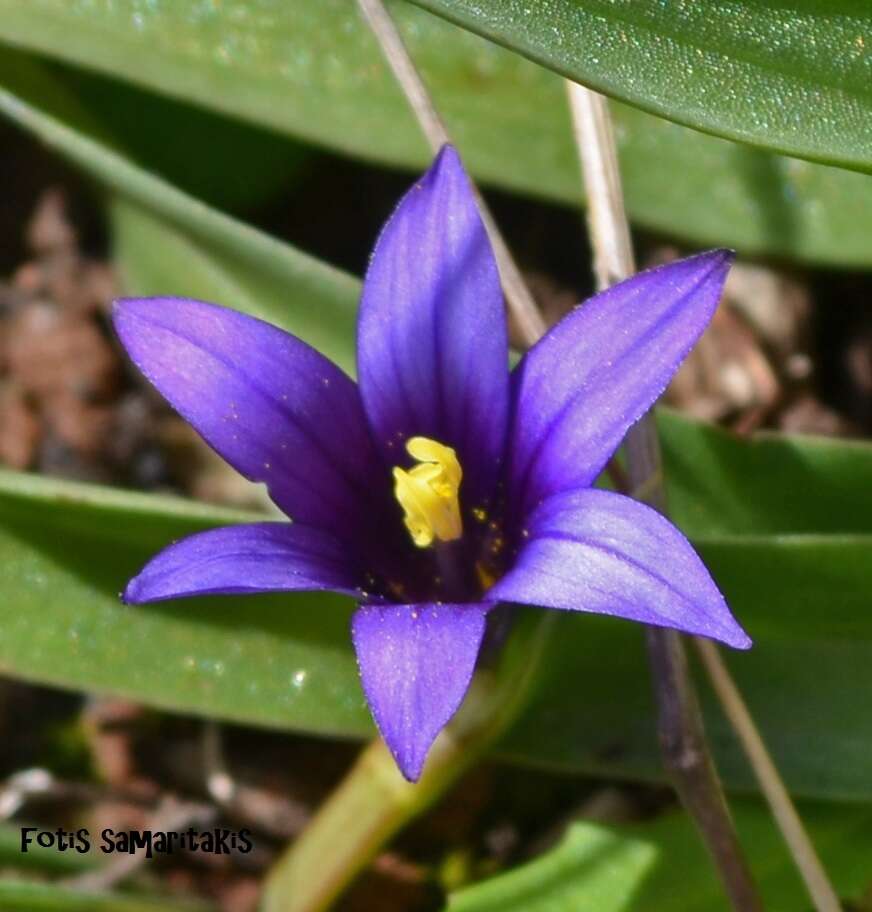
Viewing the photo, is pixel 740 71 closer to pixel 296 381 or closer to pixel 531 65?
pixel 296 381

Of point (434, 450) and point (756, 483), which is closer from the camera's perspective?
point (434, 450)

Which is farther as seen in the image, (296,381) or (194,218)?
(194,218)

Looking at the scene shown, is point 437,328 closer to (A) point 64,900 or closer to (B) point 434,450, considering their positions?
(B) point 434,450

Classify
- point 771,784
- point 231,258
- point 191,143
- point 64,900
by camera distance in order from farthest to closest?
point 191,143, point 231,258, point 64,900, point 771,784

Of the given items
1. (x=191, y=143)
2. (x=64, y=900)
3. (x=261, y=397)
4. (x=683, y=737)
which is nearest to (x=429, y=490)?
(x=261, y=397)

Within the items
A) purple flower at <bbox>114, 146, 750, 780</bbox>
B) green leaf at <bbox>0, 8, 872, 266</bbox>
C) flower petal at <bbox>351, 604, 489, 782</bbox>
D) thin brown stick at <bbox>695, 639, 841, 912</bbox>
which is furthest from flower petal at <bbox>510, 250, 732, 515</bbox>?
green leaf at <bbox>0, 8, 872, 266</bbox>

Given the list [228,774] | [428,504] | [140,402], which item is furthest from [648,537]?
[140,402]
